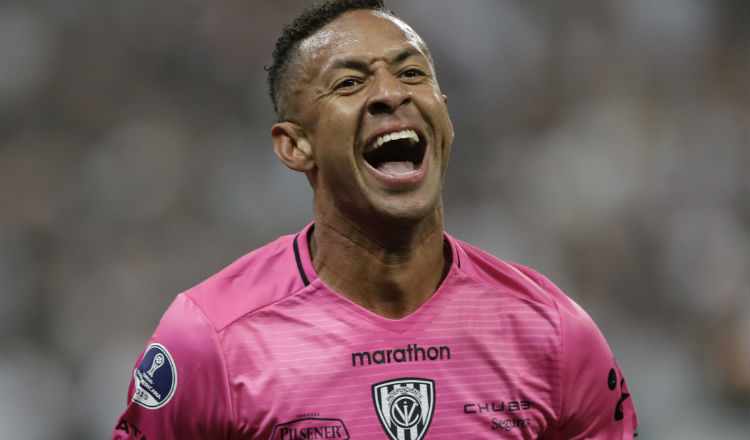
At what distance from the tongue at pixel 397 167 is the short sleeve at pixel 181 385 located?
24.4 inches

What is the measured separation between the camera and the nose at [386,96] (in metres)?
2.19

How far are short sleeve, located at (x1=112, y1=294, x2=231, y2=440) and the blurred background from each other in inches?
89.3

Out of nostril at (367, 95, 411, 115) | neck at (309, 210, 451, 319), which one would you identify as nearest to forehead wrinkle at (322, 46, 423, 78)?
nostril at (367, 95, 411, 115)

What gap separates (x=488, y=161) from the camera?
4.98 metres

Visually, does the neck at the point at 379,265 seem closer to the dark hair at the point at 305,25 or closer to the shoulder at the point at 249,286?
the shoulder at the point at 249,286

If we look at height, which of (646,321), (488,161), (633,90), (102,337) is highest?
(633,90)

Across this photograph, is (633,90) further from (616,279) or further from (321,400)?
(321,400)

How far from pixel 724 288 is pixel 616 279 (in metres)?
0.66

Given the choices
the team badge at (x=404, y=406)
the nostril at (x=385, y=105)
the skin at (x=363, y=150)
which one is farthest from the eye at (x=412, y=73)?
the team badge at (x=404, y=406)

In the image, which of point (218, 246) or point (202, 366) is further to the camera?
point (218, 246)

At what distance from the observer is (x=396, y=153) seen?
2.38m

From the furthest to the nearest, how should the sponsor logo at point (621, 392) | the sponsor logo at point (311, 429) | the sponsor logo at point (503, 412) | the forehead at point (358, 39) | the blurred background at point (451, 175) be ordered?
the blurred background at point (451, 175) → the sponsor logo at point (621, 392) → the forehead at point (358, 39) → the sponsor logo at point (503, 412) → the sponsor logo at point (311, 429)

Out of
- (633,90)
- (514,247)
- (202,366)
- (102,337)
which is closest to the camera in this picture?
(202,366)

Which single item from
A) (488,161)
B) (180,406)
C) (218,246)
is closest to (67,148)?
(218,246)
